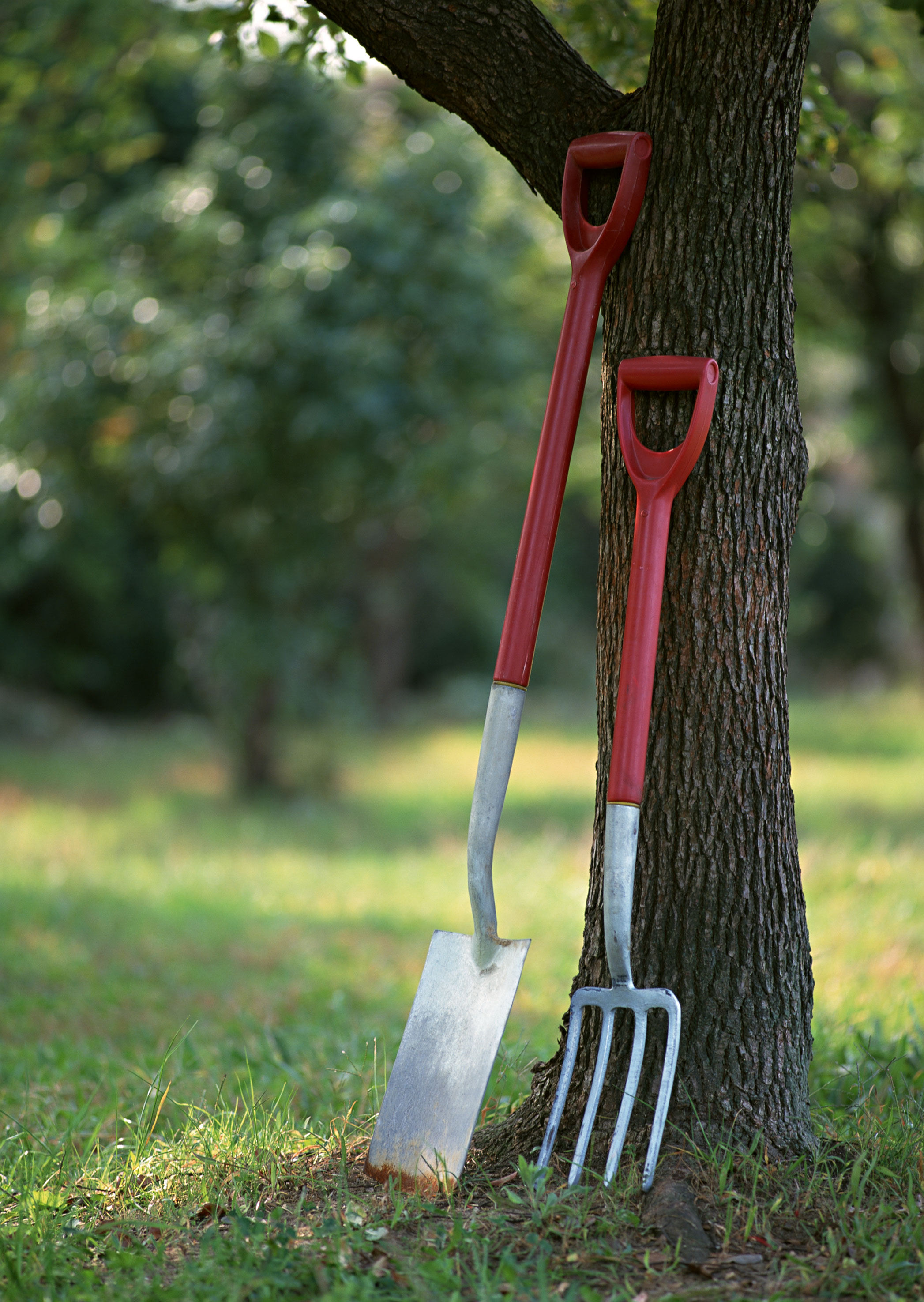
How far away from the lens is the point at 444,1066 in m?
2.16

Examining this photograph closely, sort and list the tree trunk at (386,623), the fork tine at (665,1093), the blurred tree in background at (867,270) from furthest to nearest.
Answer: the tree trunk at (386,623) → the blurred tree in background at (867,270) → the fork tine at (665,1093)

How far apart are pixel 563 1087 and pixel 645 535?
1022 millimetres

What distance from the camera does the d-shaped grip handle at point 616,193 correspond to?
2.18m

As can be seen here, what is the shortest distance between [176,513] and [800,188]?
442 centimetres

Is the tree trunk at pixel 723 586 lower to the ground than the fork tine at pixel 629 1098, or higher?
higher

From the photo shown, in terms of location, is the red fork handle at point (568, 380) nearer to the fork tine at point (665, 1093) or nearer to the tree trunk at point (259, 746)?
the fork tine at point (665, 1093)

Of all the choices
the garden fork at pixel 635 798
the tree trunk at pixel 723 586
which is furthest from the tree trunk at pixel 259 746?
the garden fork at pixel 635 798

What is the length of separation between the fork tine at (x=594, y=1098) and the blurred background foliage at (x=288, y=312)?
4090 mm

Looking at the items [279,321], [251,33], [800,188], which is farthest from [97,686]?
[251,33]

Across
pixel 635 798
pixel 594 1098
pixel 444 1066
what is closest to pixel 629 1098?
pixel 594 1098

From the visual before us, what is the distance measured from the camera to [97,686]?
14.6 m

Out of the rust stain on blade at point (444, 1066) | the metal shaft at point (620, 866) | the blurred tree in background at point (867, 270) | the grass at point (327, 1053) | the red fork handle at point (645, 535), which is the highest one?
the blurred tree in background at point (867, 270)

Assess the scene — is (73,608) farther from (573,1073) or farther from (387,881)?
(573,1073)

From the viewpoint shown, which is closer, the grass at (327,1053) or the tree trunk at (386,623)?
the grass at (327,1053)
